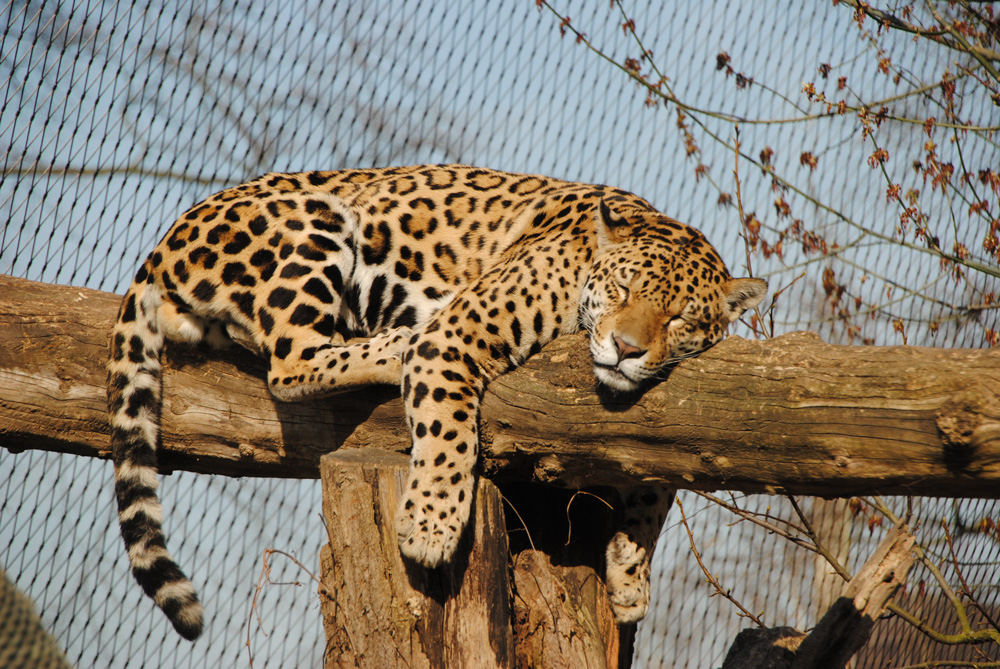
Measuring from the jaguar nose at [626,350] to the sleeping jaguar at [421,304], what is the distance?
1 cm

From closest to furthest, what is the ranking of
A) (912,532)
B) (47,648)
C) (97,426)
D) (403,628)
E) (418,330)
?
(403,628) → (912,532) → (418,330) → (97,426) → (47,648)

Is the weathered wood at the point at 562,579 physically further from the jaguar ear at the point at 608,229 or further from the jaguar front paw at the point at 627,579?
the jaguar ear at the point at 608,229

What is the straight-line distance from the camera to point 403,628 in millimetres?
3994

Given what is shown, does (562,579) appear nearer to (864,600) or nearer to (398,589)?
(398,589)

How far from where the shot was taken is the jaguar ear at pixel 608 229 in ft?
16.8

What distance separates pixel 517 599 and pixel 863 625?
1923 millimetres

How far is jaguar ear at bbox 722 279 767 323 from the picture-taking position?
5.14 metres

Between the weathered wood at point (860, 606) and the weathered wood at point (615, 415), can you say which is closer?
the weathered wood at point (615, 415)

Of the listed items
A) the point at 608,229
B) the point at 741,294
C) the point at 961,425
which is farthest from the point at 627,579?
the point at 961,425

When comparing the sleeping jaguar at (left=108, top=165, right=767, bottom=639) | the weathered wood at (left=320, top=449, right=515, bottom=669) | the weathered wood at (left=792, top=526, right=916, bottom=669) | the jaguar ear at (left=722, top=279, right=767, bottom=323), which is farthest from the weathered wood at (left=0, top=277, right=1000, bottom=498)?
the jaguar ear at (left=722, top=279, right=767, bottom=323)

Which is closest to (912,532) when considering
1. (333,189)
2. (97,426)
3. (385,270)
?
(385,270)

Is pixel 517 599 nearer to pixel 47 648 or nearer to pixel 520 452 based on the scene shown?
pixel 520 452

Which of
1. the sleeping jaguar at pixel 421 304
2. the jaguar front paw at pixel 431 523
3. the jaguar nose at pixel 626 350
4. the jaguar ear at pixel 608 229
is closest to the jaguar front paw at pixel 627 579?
the sleeping jaguar at pixel 421 304

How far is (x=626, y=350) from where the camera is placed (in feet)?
14.0
